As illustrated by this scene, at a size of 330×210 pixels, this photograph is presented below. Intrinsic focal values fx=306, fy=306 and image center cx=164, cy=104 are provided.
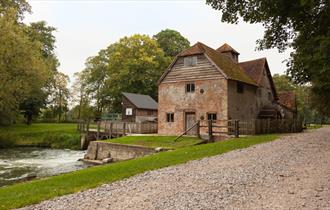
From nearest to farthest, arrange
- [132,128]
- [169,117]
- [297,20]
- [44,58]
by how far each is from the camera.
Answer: [297,20] < [169,117] < [132,128] < [44,58]

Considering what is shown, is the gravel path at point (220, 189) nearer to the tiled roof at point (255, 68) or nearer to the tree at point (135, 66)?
the tiled roof at point (255, 68)

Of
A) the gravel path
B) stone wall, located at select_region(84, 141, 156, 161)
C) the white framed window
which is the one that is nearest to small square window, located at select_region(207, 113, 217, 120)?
stone wall, located at select_region(84, 141, 156, 161)

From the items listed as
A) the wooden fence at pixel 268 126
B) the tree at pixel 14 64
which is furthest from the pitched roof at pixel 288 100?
the tree at pixel 14 64

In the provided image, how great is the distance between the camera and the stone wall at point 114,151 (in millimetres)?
21433

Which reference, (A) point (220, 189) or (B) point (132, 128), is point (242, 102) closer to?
(B) point (132, 128)

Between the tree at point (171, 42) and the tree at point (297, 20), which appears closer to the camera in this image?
the tree at point (297, 20)

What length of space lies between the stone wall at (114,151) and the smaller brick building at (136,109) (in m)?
20.5

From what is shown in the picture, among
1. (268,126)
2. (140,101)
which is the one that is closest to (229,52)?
(268,126)

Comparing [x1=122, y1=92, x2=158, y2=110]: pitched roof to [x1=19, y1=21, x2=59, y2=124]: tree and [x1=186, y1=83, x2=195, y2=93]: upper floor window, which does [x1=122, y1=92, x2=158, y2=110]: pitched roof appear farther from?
[x1=186, y1=83, x2=195, y2=93]: upper floor window

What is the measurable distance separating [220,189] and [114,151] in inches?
659

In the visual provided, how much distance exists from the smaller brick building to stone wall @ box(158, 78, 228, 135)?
53.6 feet

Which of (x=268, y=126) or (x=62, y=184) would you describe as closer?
(x=62, y=184)

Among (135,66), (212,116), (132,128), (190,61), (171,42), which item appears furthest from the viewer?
(171,42)

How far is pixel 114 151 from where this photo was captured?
23.7 m
